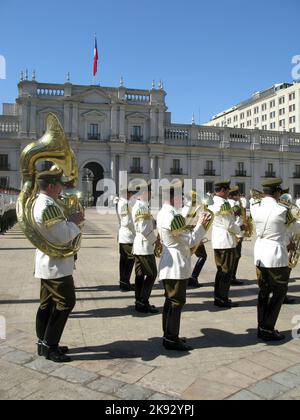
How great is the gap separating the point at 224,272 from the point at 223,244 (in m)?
0.50

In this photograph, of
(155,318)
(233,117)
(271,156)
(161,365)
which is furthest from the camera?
(233,117)

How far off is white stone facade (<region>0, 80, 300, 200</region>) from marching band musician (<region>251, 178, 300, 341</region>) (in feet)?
149

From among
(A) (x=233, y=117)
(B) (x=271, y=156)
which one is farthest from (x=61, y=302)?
(A) (x=233, y=117)

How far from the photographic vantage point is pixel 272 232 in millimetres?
5098

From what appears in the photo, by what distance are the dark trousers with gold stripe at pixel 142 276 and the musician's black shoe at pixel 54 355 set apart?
2.10m

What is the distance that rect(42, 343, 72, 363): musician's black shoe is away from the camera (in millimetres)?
4273

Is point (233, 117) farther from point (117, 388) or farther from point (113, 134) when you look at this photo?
point (117, 388)

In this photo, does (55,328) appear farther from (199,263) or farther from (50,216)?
(199,263)

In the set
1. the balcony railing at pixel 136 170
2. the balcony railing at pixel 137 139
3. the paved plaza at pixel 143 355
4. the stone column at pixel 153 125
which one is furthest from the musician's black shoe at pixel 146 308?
the stone column at pixel 153 125

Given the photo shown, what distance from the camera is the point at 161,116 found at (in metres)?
51.7

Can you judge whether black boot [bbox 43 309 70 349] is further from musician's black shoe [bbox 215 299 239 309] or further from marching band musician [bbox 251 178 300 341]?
musician's black shoe [bbox 215 299 239 309]

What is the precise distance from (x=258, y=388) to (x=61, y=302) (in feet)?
6.98

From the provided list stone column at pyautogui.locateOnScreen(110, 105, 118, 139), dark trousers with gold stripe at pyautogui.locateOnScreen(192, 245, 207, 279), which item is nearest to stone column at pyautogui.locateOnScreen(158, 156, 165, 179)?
stone column at pyautogui.locateOnScreen(110, 105, 118, 139)

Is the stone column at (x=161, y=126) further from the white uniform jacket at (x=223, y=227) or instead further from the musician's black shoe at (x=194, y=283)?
the white uniform jacket at (x=223, y=227)
